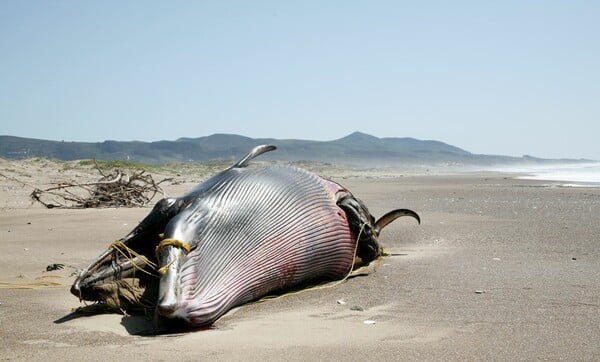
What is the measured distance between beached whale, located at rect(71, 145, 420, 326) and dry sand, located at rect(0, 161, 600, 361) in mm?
178

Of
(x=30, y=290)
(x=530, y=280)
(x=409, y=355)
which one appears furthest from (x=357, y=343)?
(x=30, y=290)

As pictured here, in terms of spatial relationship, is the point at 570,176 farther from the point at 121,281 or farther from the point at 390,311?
the point at 121,281

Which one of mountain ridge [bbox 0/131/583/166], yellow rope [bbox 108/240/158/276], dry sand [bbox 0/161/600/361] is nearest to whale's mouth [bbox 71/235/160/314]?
yellow rope [bbox 108/240/158/276]

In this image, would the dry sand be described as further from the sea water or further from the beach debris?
the sea water

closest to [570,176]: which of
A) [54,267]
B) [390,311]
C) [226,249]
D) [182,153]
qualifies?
[54,267]

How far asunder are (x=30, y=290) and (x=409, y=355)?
11.3ft

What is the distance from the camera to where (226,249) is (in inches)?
196

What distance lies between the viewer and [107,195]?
13391 millimetres

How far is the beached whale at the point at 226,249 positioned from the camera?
4590 millimetres

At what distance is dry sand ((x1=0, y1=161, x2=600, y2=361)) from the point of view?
3898 millimetres

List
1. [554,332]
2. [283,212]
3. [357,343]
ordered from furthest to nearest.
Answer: [283,212], [554,332], [357,343]

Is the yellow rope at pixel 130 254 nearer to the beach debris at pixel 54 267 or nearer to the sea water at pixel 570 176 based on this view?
the beach debris at pixel 54 267

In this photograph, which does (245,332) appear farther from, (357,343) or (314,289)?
(314,289)

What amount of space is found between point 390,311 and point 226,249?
1.24m
